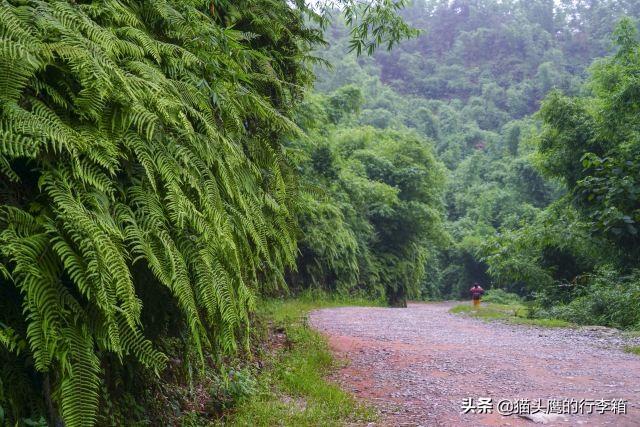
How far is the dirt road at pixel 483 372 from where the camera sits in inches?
165

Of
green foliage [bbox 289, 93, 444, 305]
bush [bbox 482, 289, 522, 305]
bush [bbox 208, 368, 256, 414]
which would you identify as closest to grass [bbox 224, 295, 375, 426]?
bush [bbox 208, 368, 256, 414]

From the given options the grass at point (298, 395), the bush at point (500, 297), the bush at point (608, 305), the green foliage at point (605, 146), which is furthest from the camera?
the bush at point (500, 297)

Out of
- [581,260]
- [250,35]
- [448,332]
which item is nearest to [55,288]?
[250,35]

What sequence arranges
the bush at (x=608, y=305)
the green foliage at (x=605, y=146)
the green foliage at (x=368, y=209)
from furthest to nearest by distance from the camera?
the green foliage at (x=368, y=209), the green foliage at (x=605, y=146), the bush at (x=608, y=305)

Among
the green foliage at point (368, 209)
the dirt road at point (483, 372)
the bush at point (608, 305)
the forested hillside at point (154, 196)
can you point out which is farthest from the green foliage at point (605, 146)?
the green foliage at point (368, 209)

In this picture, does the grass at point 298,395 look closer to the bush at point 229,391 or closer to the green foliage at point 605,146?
the bush at point 229,391

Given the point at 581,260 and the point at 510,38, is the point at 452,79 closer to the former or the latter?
the point at 510,38

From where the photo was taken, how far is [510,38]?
6531cm

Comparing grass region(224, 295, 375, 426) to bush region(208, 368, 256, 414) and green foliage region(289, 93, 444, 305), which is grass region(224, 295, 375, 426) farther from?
green foliage region(289, 93, 444, 305)

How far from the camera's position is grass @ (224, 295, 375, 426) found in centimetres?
386

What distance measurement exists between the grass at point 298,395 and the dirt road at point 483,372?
24 centimetres

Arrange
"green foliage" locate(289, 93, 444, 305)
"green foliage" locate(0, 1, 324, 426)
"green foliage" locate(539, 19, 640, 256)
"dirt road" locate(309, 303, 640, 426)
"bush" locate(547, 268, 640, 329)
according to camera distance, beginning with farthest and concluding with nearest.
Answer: "green foliage" locate(289, 93, 444, 305) < "green foliage" locate(539, 19, 640, 256) < "bush" locate(547, 268, 640, 329) < "dirt road" locate(309, 303, 640, 426) < "green foliage" locate(0, 1, 324, 426)

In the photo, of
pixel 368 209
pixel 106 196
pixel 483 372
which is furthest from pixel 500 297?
pixel 106 196

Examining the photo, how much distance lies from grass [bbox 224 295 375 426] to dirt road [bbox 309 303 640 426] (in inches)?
9.6
